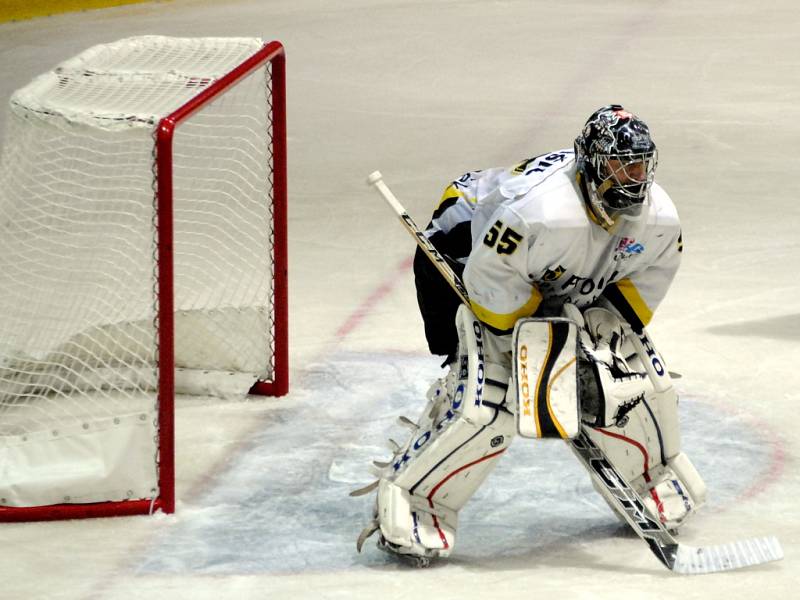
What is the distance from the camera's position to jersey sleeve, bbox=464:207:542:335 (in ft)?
11.1

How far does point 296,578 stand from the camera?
3.60 meters

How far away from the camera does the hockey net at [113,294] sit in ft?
12.9

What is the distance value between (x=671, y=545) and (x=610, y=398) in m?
0.35

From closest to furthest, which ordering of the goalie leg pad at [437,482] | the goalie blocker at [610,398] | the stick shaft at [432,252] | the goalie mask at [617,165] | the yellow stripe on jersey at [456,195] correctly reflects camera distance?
the goalie mask at [617,165] → the goalie blocker at [610,398] → the goalie leg pad at [437,482] → the stick shaft at [432,252] → the yellow stripe on jersey at [456,195]

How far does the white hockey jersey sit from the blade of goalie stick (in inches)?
14.2

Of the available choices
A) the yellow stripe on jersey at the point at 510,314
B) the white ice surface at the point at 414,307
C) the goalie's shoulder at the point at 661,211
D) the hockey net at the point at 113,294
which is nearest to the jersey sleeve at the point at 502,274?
the yellow stripe on jersey at the point at 510,314

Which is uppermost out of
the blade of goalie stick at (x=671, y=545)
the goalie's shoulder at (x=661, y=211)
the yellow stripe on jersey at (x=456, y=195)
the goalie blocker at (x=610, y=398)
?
the goalie's shoulder at (x=661, y=211)

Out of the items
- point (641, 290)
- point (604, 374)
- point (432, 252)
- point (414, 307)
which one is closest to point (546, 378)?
point (604, 374)

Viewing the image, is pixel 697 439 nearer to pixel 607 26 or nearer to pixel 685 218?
pixel 685 218

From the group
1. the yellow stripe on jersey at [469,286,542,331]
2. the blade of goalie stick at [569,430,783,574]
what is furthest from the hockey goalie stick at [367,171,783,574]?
the yellow stripe on jersey at [469,286,542,331]

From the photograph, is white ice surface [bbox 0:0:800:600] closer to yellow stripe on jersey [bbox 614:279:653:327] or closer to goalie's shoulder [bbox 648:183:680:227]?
yellow stripe on jersey [bbox 614:279:653:327]

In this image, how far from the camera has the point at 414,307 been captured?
18.1 ft

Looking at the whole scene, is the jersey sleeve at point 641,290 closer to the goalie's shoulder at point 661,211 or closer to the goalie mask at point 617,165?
the goalie's shoulder at point 661,211

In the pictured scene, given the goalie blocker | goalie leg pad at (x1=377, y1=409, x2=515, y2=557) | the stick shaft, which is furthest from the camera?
the stick shaft
